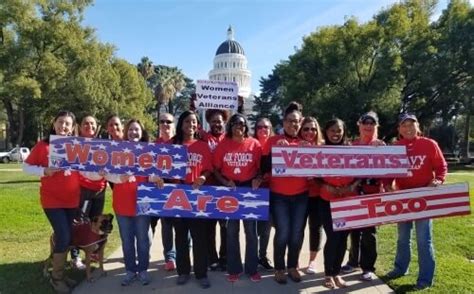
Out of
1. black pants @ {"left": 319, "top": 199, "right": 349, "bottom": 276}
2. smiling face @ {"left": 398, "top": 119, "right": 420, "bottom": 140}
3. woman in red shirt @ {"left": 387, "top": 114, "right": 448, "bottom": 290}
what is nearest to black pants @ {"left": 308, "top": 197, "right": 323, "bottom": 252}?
black pants @ {"left": 319, "top": 199, "right": 349, "bottom": 276}

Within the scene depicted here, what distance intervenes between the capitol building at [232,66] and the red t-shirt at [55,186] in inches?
4045

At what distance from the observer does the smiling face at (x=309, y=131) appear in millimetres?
5715

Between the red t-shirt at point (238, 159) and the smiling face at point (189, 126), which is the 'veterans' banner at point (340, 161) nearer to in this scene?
the red t-shirt at point (238, 159)

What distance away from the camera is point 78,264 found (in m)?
6.21

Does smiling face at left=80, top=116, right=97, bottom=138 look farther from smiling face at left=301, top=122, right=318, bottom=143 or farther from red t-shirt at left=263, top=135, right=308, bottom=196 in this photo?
smiling face at left=301, top=122, right=318, bottom=143

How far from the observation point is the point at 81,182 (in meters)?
6.20

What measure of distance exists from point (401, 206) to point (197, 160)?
2482 mm

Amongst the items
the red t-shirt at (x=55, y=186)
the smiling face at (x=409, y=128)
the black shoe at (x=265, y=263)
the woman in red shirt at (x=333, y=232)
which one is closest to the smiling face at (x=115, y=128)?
the red t-shirt at (x=55, y=186)

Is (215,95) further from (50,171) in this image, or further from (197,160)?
(50,171)

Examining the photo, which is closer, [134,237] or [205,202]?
[205,202]

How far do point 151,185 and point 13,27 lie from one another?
4046cm

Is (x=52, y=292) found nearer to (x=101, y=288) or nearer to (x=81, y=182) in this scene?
(x=101, y=288)

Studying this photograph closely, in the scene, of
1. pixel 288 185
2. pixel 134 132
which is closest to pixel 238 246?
pixel 288 185

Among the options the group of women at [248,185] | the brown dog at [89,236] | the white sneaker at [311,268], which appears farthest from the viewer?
the white sneaker at [311,268]
